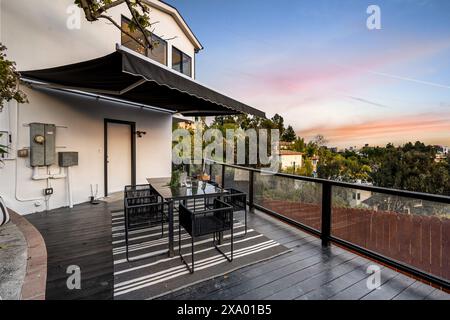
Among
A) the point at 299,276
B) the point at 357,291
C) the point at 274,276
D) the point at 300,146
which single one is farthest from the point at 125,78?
the point at 300,146

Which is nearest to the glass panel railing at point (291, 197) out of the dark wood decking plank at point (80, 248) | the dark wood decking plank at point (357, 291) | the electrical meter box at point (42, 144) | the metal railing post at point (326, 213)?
the metal railing post at point (326, 213)

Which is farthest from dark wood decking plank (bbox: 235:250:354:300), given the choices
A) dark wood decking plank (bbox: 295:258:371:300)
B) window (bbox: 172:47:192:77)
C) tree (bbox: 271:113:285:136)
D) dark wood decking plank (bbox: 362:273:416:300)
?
tree (bbox: 271:113:285:136)

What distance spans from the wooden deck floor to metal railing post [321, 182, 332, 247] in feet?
0.45

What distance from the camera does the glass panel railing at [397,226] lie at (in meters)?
2.27

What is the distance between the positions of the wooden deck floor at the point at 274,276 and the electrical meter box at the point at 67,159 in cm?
172

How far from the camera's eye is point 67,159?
15.8ft

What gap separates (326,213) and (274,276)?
1.31 meters

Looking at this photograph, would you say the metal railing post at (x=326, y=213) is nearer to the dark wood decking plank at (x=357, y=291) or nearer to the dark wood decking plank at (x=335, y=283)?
the dark wood decking plank at (x=335, y=283)

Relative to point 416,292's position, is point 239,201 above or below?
above

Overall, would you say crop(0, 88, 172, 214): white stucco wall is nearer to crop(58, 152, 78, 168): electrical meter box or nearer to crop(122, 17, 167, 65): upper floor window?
crop(58, 152, 78, 168): electrical meter box

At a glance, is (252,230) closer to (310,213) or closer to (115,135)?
(310,213)

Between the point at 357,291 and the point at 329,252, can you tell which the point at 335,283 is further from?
the point at 329,252

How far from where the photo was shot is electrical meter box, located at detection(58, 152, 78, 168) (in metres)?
4.75
